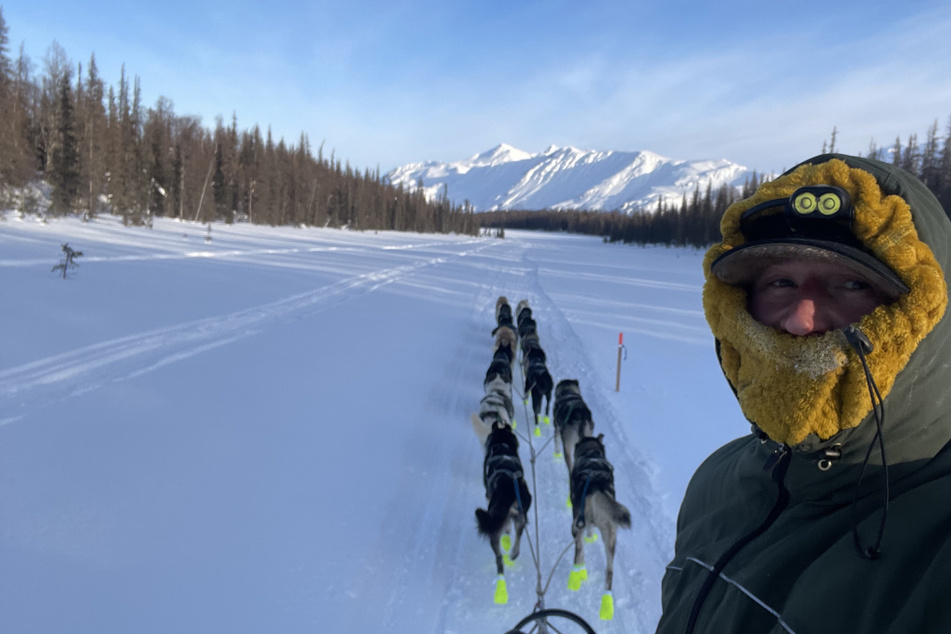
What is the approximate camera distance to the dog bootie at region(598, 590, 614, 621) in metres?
3.13

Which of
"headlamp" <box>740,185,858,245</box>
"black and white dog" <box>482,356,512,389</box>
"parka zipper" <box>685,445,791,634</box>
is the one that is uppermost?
"headlamp" <box>740,185,858,245</box>

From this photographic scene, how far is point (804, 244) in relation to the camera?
1.12 metres

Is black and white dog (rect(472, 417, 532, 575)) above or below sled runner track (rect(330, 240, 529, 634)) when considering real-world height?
above

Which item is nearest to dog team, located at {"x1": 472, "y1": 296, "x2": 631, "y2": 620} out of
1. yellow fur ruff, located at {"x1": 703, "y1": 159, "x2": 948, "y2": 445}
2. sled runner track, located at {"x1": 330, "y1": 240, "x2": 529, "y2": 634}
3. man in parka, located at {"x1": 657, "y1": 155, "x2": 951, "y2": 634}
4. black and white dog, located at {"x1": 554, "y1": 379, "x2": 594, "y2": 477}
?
black and white dog, located at {"x1": 554, "y1": 379, "x2": 594, "y2": 477}

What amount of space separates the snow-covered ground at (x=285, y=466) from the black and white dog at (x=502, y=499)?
25cm

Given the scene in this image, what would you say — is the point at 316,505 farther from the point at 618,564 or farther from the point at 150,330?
the point at 150,330

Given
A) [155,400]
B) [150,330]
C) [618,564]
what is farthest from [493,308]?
[618,564]

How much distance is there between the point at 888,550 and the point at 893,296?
21.8 inches

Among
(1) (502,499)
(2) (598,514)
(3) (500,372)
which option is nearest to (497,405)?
(3) (500,372)

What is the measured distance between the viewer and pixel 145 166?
36219 millimetres

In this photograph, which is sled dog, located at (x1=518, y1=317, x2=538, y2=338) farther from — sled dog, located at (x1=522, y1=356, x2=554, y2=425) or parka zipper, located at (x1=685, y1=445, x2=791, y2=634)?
parka zipper, located at (x1=685, y1=445, x2=791, y2=634)

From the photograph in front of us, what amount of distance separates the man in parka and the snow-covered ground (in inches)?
96.5

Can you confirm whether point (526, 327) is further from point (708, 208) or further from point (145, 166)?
point (708, 208)

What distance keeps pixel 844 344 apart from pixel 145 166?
149ft
